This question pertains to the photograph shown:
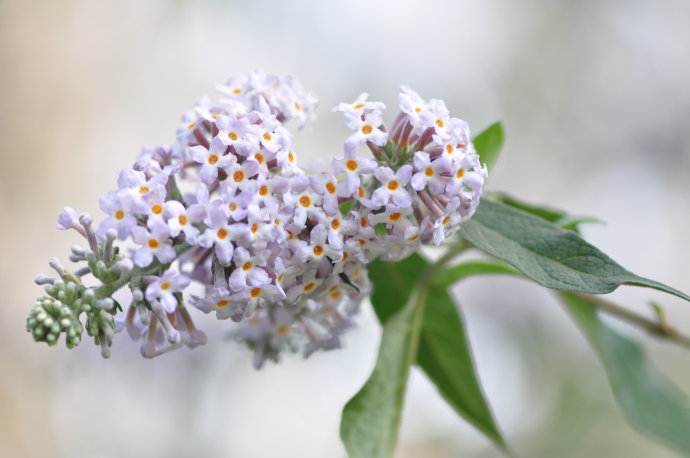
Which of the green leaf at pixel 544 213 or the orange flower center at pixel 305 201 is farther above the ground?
the orange flower center at pixel 305 201

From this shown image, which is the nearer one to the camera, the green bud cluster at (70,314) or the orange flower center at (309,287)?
the green bud cluster at (70,314)

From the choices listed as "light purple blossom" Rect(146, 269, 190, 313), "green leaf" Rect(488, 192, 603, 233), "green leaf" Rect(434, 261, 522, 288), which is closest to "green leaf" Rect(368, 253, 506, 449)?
"green leaf" Rect(434, 261, 522, 288)

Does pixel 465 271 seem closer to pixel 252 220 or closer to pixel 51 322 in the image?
pixel 252 220

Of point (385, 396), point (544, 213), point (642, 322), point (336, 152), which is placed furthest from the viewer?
point (336, 152)

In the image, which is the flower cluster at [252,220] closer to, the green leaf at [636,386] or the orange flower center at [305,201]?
the orange flower center at [305,201]

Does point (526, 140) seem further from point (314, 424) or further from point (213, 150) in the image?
point (213, 150)

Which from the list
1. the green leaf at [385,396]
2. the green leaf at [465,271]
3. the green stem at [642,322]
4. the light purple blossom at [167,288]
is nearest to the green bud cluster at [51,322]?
the light purple blossom at [167,288]

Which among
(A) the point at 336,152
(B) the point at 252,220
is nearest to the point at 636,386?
(B) the point at 252,220
